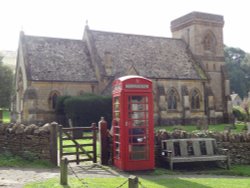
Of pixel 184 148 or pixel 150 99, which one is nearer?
pixel 150 99

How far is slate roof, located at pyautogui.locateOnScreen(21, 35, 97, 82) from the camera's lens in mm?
34750

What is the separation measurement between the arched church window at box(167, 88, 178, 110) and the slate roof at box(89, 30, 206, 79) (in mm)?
1676

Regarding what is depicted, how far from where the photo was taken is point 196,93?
4138cm

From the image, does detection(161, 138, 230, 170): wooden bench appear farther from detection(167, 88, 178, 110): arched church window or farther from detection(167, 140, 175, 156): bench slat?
detection(167, 88, 178, 110): arched church window

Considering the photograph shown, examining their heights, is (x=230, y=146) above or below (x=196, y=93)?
below

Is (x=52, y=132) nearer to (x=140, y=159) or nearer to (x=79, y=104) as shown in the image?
(x=140, y=159)

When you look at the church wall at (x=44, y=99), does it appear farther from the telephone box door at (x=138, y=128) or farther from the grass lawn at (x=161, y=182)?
the grass lawn at (x=161, y=182)

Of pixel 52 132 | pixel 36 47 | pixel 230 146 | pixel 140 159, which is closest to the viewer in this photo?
pixel 140 159

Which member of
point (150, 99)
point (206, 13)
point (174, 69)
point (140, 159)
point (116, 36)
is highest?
point (206, 13)

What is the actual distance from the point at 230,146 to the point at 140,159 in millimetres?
4749

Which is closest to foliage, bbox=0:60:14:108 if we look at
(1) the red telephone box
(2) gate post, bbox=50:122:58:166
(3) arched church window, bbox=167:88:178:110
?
(3) arched church window, bbox=167:88:178:110

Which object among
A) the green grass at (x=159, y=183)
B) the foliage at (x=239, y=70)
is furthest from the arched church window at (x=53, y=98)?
the foliage at (x=239, y=70)

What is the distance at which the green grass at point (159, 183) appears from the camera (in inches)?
390

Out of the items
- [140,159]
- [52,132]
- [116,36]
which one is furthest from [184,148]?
[116,36]
